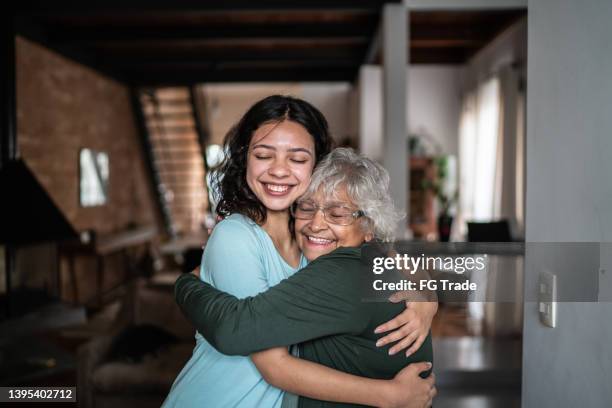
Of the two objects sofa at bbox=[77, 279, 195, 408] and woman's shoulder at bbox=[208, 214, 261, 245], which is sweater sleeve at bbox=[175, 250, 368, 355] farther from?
sofa at bbox=[77, 279, 195, 408]

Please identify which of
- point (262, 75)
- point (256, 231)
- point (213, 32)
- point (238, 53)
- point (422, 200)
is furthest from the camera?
point (262, 75)

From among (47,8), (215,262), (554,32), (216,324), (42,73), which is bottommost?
(216,324)

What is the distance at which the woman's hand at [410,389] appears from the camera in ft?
3.85

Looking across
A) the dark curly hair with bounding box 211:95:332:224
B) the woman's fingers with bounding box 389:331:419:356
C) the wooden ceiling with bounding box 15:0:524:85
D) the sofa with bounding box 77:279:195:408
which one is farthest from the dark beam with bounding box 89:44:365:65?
the woman's fingers with bounding box 389:331:419:356

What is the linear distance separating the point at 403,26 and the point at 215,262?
3612mm

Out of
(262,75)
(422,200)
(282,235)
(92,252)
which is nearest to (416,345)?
(282,235)

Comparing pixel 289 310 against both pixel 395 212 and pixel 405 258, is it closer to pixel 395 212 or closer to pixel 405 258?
pixel 405 258

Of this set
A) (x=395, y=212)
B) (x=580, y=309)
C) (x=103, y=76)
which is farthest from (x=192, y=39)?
(x=580, y=309)

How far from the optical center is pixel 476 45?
666cm

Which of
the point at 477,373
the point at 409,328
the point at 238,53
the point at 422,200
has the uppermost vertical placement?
the point at 238,53

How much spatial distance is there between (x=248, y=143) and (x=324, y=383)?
665mm

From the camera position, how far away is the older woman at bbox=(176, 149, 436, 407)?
1.08 metres

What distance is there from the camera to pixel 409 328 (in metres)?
1.21

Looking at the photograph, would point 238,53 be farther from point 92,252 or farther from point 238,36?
point 92,252
